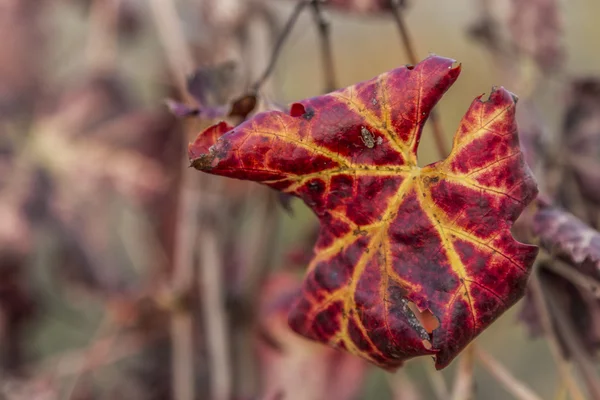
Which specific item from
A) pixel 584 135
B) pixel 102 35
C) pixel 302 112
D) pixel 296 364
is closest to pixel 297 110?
pixel 302 112

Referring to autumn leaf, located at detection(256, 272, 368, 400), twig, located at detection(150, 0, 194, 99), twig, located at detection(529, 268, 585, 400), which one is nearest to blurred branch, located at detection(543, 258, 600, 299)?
twig, located at detection(529, 268, 585, 400)

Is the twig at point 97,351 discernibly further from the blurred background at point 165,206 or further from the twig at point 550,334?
the twig at point 550,334

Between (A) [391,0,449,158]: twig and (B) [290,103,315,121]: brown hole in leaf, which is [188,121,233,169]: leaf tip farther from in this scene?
(A) [391,0,449,158]: twig

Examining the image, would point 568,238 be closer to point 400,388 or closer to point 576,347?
point 576,347

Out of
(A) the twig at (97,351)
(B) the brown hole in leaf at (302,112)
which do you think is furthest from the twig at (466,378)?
(A) the twig at (97,351)

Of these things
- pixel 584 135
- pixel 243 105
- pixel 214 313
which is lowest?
pixel 214 313

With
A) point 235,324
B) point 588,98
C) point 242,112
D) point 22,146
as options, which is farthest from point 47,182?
point 588,98
